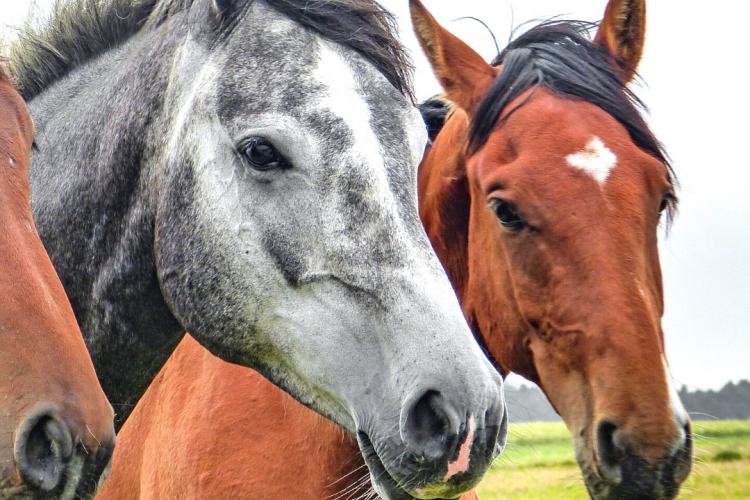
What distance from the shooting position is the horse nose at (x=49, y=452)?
1.94 meters

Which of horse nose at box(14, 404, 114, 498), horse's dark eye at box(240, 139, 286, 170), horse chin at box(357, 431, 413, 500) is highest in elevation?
horse's dark eye at box(240, 139, 286, 170)

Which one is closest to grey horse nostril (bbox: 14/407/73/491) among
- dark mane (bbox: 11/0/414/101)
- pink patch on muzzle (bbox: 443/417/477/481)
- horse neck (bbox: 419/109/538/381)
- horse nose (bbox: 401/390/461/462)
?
horse nose (bbox: 401/390/461/462)

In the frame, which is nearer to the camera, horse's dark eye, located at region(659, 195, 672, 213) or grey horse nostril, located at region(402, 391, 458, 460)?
grey horse nostril, located at region(402, 391, 458, 460)

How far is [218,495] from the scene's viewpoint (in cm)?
310

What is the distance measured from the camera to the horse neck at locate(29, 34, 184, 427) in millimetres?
2998

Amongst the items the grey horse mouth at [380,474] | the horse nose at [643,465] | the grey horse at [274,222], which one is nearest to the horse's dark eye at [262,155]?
the grey horse at [274,222]

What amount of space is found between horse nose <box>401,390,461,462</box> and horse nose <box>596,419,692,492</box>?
0.91 m

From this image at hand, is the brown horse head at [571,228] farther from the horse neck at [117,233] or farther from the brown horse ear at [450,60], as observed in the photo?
the horse neck at [117,233]

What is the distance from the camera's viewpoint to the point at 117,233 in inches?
120

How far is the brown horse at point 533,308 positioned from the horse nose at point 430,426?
2.95ft

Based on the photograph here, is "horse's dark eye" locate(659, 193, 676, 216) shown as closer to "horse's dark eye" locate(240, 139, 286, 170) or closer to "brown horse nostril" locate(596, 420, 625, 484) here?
"brown horse nostril" locate(596, 420, 625, 484)

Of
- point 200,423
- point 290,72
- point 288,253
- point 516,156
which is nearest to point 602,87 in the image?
point 516,156

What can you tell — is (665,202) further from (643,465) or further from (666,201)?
(643,465)

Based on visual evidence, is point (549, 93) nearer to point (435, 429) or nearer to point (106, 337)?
point (435, 429)
